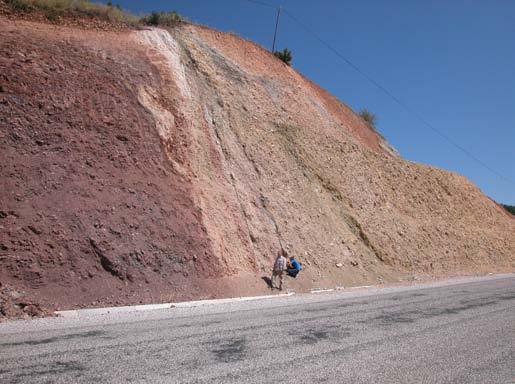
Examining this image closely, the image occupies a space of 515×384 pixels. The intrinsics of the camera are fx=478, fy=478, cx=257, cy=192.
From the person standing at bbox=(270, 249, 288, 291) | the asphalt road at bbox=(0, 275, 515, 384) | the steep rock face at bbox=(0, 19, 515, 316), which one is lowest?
the asphalt road at bbox=(0, 275, 515, 384)

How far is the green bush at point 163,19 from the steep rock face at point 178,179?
2.35ft

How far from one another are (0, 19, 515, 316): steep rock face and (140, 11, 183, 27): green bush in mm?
715

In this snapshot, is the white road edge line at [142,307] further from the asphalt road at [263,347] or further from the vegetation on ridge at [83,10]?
the vegetation on ridge at [83,10]

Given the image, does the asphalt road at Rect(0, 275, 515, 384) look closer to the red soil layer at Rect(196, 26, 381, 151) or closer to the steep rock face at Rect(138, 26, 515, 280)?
the steep rock face at Rect(138, 26, 515, 280)

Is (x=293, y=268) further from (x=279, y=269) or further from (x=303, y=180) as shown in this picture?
(x=303, y=180)

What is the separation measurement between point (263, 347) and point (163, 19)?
2176cm

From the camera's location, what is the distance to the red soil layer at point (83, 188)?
11430 mm

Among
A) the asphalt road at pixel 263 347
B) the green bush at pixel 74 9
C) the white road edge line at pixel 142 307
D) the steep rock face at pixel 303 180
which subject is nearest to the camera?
the asphalt road at pixel 263 347

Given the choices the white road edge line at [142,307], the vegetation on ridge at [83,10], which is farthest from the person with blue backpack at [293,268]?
the vegetation on ridge at [83,10]

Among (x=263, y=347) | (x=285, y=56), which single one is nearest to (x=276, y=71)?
(x=285, y=56)

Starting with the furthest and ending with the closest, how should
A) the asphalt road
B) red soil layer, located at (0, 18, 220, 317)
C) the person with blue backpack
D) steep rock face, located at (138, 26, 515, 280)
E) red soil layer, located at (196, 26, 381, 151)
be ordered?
red soil layer, located at (196, 26, 381, 151) < steep rock face, located at (138, 26, 515, 280) < the person with blue backpack < red soil layer, located at (0, 18, 220, 317) < the asphalt road

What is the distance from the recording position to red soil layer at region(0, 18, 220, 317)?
11.4 m

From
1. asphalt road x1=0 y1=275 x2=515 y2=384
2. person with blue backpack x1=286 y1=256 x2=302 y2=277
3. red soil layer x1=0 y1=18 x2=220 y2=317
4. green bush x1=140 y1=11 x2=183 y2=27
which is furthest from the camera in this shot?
green bush x1=140 y1=11 x2=183 y2=27

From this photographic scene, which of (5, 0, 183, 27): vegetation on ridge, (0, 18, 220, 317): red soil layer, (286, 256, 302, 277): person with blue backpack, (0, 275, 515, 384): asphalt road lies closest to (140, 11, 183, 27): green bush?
(5, 0, 183, 27): vegetation on ridge
